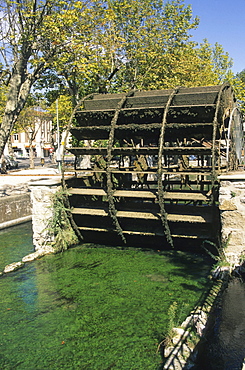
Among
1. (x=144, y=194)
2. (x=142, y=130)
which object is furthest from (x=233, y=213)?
(x=142, y=130)

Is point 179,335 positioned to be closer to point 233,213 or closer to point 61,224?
point 233,213

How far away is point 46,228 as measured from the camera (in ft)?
26.6

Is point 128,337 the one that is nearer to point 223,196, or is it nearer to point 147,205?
point 223,196

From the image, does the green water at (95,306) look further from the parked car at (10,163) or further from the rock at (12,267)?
the parked car at (10,163)

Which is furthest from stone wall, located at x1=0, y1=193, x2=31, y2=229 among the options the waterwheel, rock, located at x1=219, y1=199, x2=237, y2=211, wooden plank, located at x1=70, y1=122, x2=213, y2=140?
rock, located at x1=219, y1=199, x2=237, y2=211

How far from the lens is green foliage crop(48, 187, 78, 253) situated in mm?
8062

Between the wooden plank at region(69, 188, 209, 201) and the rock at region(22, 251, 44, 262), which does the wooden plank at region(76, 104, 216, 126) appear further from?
the rock at region(22, 251, 44, 262)

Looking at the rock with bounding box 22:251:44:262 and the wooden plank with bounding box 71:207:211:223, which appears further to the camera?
the rock with bounding box 22:251:44:262

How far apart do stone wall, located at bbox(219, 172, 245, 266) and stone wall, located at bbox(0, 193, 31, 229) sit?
6.67 meters

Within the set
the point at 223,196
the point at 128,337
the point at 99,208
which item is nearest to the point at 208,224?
the point at 223,196

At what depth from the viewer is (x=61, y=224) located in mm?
8305

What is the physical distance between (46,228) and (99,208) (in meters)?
1.18

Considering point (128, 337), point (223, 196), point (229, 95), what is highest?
point (229, 95)

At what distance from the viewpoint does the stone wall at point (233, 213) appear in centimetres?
644
